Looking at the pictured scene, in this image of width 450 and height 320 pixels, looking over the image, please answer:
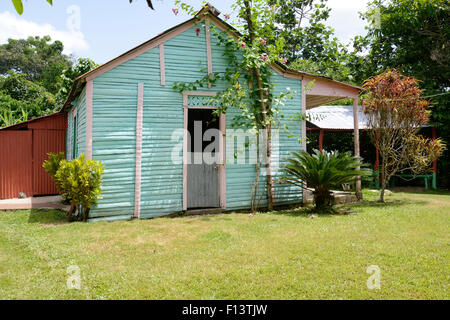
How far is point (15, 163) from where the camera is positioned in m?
10.4

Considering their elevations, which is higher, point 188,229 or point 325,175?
point 325,175

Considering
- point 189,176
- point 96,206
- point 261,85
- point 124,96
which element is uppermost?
point 261,85

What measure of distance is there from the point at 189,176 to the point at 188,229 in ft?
6.98

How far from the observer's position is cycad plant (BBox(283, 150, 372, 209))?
7.57 metres

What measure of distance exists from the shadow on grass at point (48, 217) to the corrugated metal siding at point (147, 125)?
0.88m

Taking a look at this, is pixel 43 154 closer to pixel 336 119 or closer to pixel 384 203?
pixel 384 203

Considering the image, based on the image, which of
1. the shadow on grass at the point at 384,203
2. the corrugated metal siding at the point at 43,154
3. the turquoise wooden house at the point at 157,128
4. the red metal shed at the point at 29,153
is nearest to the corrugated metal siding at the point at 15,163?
the red metal shed at the point at 29,153

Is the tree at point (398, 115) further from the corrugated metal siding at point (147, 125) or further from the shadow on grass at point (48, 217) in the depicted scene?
the shadow on grass at point (48, 217)

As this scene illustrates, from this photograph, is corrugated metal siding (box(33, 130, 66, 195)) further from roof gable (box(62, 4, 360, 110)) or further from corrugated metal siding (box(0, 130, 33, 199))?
roof gable (box(62, 4, 360, 110))

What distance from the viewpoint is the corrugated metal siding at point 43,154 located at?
10742mm

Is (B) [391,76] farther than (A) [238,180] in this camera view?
Yes
